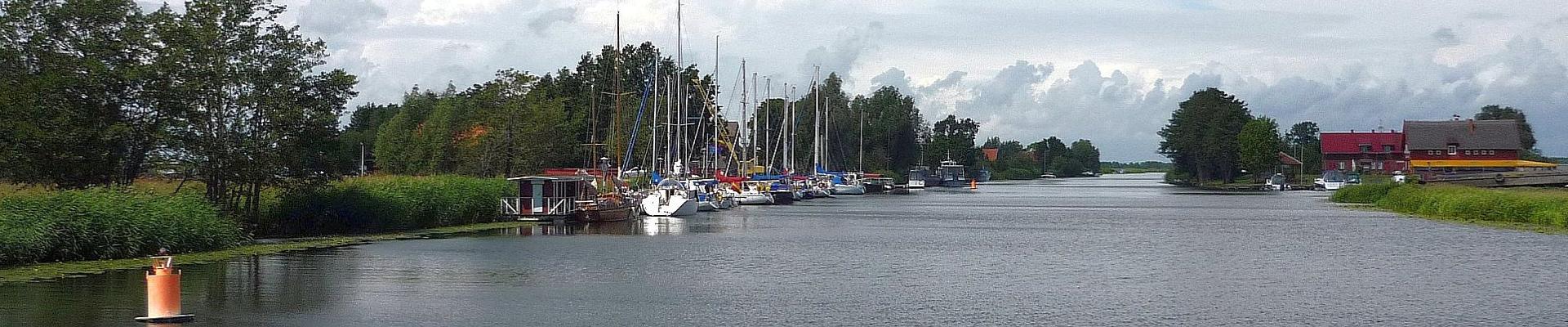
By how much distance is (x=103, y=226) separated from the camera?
97.2ft

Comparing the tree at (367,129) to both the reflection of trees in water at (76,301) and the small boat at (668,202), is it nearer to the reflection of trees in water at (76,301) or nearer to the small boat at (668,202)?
the small boat at (668,202)

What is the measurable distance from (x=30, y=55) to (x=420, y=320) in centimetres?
2031

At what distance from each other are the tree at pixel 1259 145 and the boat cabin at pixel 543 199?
339 ft

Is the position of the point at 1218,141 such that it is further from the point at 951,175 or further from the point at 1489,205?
the point at 1489,205

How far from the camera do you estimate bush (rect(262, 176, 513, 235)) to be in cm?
4188

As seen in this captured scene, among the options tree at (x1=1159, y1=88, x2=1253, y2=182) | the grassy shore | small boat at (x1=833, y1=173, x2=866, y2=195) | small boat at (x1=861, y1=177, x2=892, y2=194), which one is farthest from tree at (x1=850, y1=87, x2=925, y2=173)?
the grassy shore

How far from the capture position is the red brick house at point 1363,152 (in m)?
155

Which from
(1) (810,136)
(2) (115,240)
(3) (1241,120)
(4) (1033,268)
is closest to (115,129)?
(2) (115,240)

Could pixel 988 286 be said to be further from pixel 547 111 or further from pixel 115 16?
pixel 547 111

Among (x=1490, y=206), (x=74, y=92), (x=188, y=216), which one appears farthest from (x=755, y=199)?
(x=188, y=216)

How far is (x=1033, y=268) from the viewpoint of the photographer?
32375 mm

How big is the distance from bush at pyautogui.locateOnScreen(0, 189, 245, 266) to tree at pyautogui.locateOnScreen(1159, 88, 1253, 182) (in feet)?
424

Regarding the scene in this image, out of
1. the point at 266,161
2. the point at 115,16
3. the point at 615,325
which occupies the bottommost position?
the point at 615,325

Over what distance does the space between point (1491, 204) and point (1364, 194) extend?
32001mm
